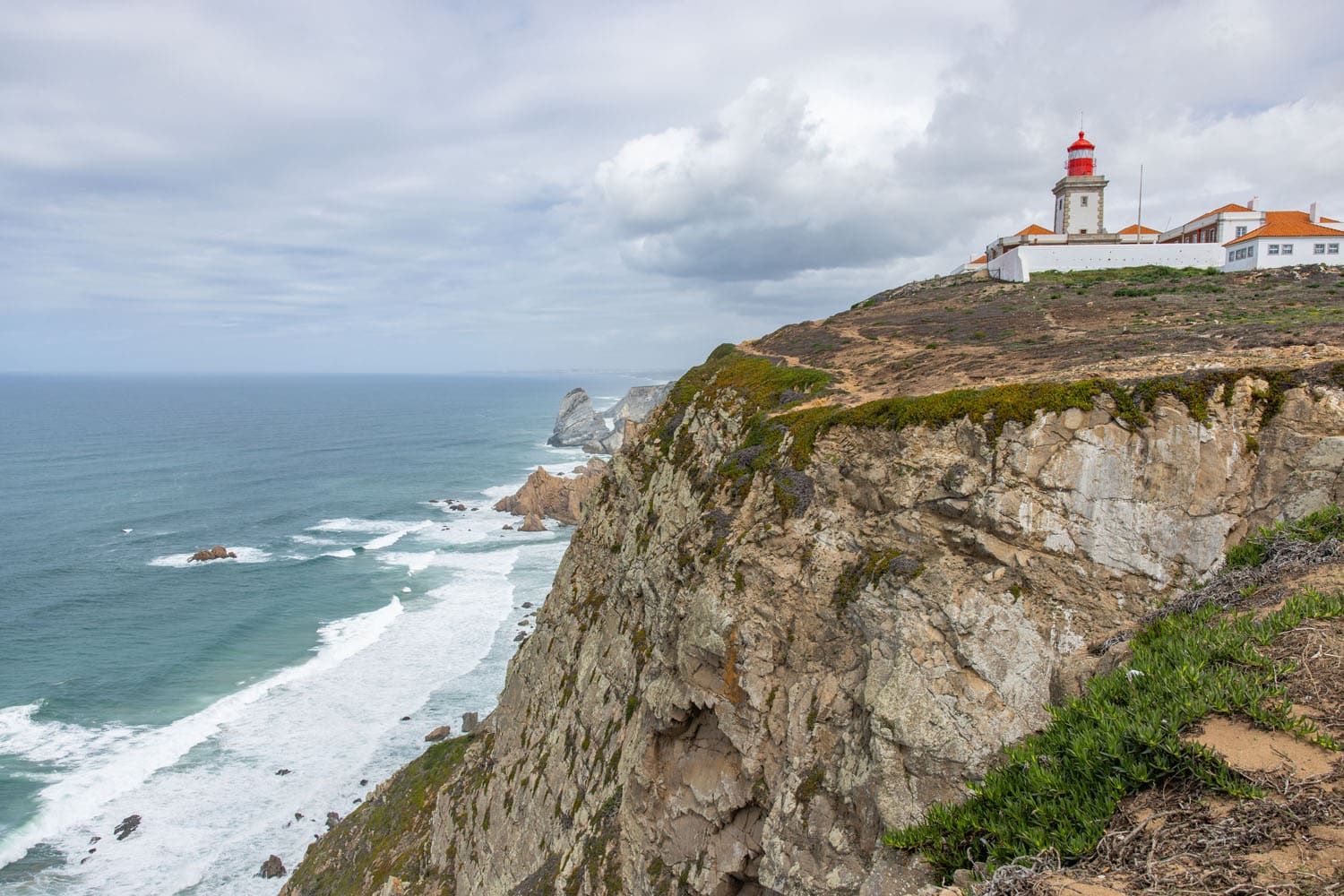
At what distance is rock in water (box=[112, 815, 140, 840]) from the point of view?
3569 cm

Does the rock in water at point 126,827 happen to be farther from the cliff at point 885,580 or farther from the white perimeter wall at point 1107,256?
the white perimeter wall at point 1107,256

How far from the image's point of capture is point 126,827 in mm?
36000

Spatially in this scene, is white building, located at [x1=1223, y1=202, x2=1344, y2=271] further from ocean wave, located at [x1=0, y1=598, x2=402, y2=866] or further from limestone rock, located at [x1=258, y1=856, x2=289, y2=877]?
ocean wave, located at [x1=0, y1=598, x2=402, y2=866]

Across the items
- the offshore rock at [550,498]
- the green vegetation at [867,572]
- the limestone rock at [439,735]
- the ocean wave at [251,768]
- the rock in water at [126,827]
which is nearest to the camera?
the green vegetation at [867,572]

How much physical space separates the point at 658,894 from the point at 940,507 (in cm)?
1167

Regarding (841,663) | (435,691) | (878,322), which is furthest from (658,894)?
(435,691)

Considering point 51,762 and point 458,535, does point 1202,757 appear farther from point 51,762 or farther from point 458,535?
point 458,535

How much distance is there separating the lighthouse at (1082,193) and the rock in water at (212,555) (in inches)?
3155

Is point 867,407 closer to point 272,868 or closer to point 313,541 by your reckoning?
point 272,868

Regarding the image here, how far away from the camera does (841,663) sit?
15.9 metres

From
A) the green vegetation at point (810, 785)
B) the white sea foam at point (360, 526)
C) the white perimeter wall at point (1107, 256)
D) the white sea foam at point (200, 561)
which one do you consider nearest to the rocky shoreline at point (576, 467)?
the white sea foam at point (360, 526)

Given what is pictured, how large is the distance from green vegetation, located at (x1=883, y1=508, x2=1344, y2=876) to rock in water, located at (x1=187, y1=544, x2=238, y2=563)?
79708mm

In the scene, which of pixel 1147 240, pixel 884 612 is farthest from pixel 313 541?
pixel 1147 240

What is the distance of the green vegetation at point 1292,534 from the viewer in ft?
34.8
